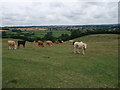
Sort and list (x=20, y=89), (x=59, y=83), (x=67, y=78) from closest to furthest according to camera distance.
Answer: (x=20, y=89) → (x=59, y=83) → (x=67, y=78)

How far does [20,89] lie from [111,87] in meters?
5.13

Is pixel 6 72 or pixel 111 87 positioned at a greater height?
pixel 6 72

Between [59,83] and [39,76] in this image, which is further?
[39,76]

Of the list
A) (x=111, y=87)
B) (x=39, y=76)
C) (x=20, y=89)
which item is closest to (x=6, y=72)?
(x=39, y=76)

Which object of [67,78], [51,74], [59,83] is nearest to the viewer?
[59,83]

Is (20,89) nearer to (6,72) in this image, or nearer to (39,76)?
(39,76)

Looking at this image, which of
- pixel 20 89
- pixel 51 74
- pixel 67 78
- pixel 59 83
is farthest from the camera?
pixel 51 74

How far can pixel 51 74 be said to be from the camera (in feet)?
31.8

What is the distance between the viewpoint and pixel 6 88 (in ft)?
23.6

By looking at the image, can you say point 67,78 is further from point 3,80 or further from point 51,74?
point 3,80

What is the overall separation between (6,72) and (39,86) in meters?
3.29

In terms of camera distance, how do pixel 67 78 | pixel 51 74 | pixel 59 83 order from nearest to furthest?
pixel 59 83, pixel 67 78, pixel 51 74

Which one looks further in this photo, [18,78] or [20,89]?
[18,78]

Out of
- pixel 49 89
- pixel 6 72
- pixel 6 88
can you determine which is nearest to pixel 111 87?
→ pixel 49 89
